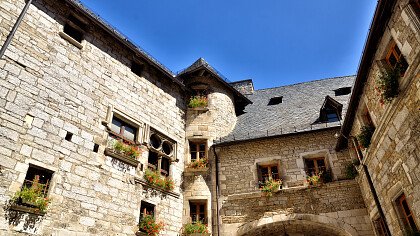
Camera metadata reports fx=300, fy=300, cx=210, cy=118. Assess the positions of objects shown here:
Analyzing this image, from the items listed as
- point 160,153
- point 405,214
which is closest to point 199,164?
point 160,153

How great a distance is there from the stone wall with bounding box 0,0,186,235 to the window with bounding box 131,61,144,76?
506 millimetres

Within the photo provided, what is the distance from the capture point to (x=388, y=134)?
6031 mm

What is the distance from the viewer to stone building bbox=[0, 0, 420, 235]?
19.2 feet

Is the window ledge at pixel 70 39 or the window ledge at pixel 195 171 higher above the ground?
the window ledge at pixel 70 39

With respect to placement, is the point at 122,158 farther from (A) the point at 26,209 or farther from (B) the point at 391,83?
(B) the point at 391,83

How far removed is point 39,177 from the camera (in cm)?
628

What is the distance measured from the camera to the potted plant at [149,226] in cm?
786

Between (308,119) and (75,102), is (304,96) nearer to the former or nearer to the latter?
(308,119)

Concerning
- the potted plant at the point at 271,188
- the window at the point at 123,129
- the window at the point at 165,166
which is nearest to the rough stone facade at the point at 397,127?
the potted plant at the point at 271,188

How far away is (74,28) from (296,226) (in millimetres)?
8800

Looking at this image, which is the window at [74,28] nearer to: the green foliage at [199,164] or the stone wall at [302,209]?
the green foliage at [199,164]

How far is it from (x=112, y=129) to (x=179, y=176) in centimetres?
277

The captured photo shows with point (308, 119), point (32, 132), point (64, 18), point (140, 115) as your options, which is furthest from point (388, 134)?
point (64, 18)

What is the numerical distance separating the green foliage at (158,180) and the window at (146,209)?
1.87 feet
